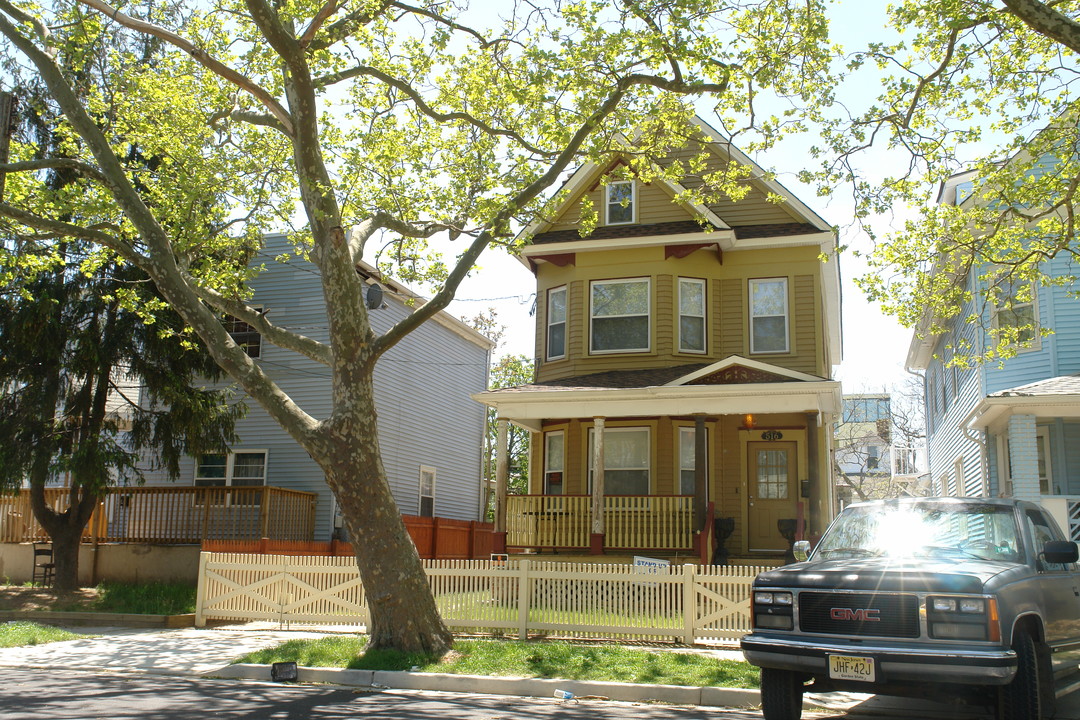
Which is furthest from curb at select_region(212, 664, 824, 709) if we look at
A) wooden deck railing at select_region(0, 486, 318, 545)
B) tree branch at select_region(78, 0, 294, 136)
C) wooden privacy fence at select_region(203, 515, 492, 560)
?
wooden deck railing at select_region(0, 486, 318, 545)

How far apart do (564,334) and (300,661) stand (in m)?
10.9

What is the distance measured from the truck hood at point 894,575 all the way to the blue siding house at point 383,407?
14471 mm

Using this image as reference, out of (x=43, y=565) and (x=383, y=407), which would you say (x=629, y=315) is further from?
(x=43, y=565)

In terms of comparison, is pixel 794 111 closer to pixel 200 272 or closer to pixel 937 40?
pixel 937 40

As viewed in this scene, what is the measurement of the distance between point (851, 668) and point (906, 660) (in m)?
0.38

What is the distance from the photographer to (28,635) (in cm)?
1287

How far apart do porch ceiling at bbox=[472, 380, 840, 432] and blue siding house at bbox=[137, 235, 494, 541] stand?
4595 mm

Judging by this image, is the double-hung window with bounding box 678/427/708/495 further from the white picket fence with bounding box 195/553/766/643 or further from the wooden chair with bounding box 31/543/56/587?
the wooden chair with bounding box 31/543/56/587

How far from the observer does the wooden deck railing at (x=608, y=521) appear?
16.9 metres

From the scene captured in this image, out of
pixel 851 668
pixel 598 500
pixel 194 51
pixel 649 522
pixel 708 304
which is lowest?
pixel 851 668

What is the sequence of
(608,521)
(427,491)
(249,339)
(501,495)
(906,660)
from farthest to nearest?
(427,491), (249,339), (501,495), (608,521), (906,660)

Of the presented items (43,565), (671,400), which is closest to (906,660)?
(671,400)

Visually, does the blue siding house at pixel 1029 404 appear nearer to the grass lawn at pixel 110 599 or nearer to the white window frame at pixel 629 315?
the white window frame at pixel 629 315

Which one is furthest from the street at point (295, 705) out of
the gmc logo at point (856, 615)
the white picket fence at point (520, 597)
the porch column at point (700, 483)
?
the porch column at point (700, 483)
